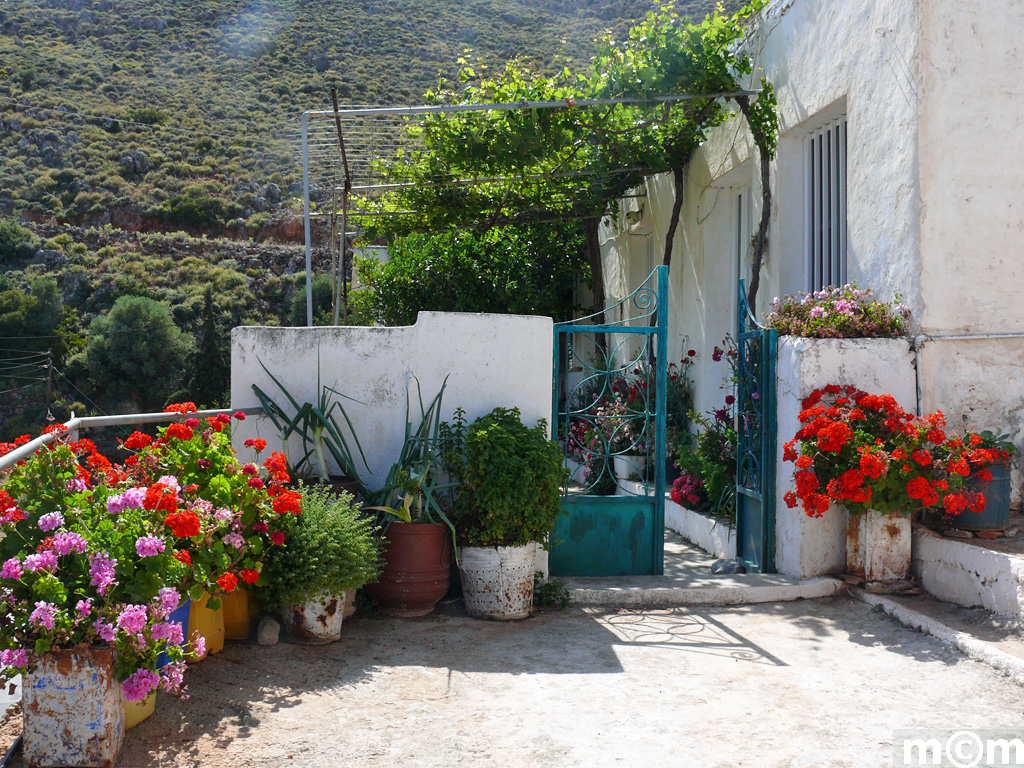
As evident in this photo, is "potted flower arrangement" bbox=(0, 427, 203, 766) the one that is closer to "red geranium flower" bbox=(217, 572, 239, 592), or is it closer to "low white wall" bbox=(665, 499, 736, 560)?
"red geranium flower" bbox=(217, 572, 239, 592)

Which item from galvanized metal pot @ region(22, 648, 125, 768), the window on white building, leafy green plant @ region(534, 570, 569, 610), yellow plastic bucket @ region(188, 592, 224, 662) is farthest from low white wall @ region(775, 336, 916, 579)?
galvanized metal pot @ region(22, 648, 125, 768)

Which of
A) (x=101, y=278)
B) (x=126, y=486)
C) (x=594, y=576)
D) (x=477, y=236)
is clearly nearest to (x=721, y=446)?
(x=594, y=576)

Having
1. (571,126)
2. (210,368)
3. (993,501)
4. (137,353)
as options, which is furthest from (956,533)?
(210,368)

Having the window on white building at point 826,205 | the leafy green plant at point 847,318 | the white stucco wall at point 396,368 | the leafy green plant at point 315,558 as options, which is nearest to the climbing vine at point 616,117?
the window on white building at point 826,205

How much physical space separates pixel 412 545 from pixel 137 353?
2646 cm

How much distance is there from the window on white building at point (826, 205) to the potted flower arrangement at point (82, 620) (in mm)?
5196

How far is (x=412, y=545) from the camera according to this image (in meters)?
4.55

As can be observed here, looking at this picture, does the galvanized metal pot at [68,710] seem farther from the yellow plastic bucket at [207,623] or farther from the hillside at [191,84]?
the hillside at [191,84]

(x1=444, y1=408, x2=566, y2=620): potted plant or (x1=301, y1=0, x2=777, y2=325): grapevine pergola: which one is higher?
(x1=301, y1=0, x2=777, y2=325): grapevine pergola

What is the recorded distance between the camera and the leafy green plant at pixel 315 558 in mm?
3971

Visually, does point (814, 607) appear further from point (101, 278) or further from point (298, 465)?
point (101, 278)

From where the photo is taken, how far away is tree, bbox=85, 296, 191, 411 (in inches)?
1100

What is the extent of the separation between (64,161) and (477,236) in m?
27.0

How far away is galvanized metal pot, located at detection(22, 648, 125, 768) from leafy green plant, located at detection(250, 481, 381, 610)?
118 cm
